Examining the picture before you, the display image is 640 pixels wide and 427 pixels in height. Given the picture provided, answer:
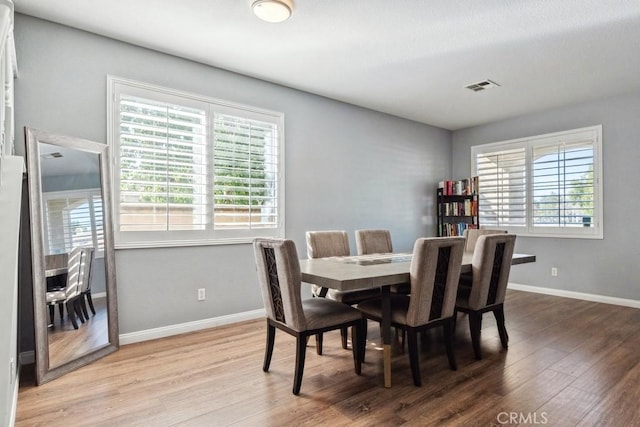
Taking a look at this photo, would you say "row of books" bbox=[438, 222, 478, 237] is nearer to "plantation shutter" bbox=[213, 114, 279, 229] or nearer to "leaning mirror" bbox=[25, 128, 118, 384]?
"plantation shutter" bbox=[213, 114, 279, 229]

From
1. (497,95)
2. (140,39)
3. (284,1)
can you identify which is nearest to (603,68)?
(497,95)

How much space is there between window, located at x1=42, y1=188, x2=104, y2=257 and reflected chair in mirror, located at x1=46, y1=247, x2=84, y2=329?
0.27 feet

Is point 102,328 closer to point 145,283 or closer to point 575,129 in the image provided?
point 145,283

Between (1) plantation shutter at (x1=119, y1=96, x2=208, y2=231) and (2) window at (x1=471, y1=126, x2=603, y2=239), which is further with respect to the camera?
(2) window at (x1=471, y1=126, x2=603, y2=239)

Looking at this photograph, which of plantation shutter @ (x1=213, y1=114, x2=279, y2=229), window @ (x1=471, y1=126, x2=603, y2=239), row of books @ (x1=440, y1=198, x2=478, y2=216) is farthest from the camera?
row of books @ (x1=440, y1=198, x2=478, y2=216)

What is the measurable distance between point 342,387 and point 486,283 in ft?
4.42

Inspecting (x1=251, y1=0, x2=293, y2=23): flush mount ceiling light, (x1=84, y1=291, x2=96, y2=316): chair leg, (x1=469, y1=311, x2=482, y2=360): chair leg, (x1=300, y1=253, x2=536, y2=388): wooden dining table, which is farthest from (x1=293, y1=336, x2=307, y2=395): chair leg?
(x1=251, y1=0, x2=293, y2=23): flush mount ceiling light

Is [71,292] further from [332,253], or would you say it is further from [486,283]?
[486,283]

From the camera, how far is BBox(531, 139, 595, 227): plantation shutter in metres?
4.79

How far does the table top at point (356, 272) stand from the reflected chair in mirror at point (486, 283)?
137 mm

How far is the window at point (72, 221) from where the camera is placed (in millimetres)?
2588

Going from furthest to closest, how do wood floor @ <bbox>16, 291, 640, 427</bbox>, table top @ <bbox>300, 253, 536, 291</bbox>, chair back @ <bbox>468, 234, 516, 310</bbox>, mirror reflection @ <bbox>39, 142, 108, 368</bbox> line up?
1. chair back @ <bbox>468, 234, 516, 310</bbox>
2. mirror reflection @ <bbox>39, 142, 108, 368</bbox>
3. table top @ <bbox>300, 253, 536, 291</bbox>
4. wood floor @ <bbox>16, 291, 640, 427</bbox>

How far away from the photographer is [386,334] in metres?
2.31

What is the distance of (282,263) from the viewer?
7.21 feet
